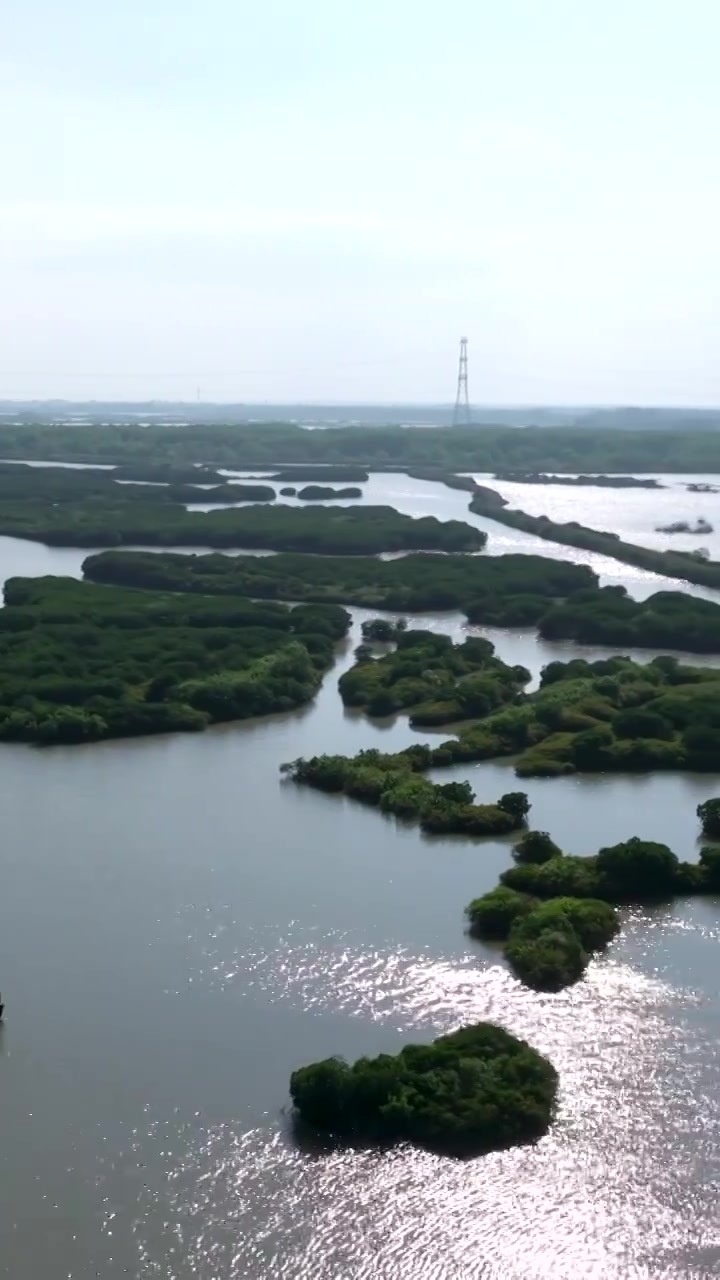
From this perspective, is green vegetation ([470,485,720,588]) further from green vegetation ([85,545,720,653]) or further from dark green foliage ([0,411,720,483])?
dark green foliage ([0,411,720,483])

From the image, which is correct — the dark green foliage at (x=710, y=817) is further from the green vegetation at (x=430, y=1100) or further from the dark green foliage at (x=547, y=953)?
the green vegetation at (x=430, y=1100)

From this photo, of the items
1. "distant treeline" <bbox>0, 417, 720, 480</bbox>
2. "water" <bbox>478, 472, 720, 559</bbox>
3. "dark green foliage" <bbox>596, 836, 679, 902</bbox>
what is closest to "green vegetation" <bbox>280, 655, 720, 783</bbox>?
"dark green foliage" <bbox>596, 836, 679, 902</bbox>

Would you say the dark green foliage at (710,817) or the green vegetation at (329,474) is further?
the green vegetation at (329,474)

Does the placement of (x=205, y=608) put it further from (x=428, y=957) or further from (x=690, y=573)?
(x=428, y=957)

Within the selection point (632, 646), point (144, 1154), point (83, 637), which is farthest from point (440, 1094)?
point (632, 646)

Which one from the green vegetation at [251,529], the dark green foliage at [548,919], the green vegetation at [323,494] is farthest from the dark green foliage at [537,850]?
the green vegetation at [323,494]

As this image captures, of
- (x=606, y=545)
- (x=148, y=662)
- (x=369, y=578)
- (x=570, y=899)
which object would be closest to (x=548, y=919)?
(x=570, y=899)
